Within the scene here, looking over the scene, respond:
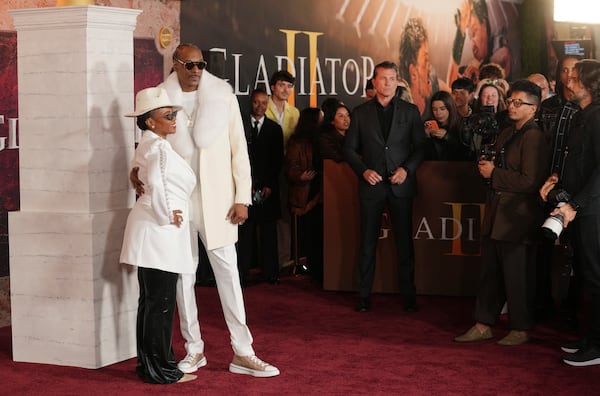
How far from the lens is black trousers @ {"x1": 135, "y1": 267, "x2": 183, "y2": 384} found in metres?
5.05

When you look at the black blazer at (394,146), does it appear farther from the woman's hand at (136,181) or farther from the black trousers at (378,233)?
the woman's hand at (136,181)

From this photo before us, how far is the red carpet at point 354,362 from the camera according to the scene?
5.10 metres

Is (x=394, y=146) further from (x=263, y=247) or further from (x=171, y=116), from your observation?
(x=171, y=116)

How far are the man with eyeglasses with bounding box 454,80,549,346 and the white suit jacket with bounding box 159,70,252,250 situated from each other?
162cm

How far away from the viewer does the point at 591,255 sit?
18.5ft

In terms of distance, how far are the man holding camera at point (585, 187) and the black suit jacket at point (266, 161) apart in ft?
A: 9.22

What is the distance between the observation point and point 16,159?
6.65 metres

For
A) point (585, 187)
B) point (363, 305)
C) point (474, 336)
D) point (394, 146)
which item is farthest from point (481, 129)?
point (363, 305)

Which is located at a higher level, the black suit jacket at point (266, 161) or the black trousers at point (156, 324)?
the black suit jacket at point (266, 161)

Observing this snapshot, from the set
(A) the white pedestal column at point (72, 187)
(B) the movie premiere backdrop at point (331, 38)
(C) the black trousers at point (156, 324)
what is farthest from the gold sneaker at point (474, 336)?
(B) the movie premiere backdrop at point (331, 38)

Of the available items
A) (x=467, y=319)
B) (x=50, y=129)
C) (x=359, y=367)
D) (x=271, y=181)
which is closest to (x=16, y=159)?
(x=50, y=129)

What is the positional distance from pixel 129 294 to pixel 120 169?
692mm

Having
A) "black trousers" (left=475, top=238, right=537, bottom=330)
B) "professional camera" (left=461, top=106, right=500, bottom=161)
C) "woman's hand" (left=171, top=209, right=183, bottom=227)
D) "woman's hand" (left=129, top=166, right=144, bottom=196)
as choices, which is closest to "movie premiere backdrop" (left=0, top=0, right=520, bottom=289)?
"professional camera" (left=461, top=106, right=500, bottom=161)

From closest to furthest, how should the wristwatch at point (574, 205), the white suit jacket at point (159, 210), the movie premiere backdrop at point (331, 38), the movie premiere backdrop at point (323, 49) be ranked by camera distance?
the white suit jacket at point (159, 210) → the wristwatch at point (574, 205) → the movie premiere backdrop at point (323, 49) → the movie premiere backdrop at point (331, 38)
